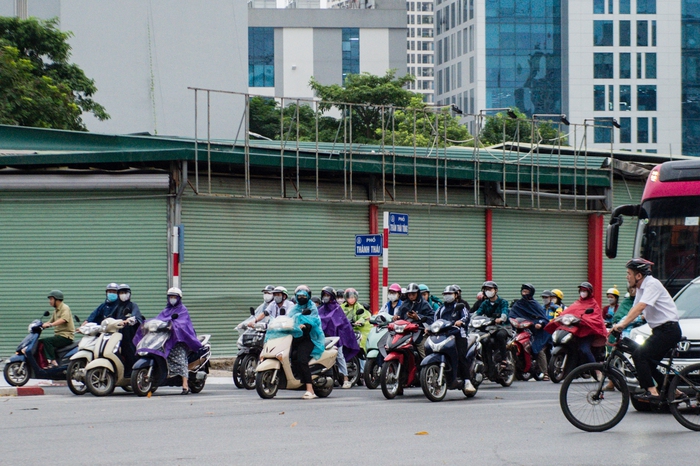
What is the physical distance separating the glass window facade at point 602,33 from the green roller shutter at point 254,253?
70.4m

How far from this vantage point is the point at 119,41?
48.6m

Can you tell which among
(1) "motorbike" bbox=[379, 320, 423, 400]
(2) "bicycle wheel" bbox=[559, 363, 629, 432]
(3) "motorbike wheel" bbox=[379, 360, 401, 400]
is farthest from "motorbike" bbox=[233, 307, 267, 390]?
(2) "bicycle wheel" bbox=[559, 363, 629, 432]

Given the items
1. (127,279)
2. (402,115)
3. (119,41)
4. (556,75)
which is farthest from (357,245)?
(556,75)

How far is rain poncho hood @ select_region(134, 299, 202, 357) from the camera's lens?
16031 millimetres

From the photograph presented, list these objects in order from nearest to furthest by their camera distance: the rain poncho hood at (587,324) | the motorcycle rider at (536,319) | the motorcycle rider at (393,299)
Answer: the rain poncho hood at (587,324) < the motorcycle rider at (393,299) < the motorcycle rider at (536,319)

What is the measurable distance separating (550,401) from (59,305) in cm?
854

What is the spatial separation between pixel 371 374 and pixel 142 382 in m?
3.75

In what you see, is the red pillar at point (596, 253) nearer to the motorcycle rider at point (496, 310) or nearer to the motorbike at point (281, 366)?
the motorcycle rider at point (496, 310)

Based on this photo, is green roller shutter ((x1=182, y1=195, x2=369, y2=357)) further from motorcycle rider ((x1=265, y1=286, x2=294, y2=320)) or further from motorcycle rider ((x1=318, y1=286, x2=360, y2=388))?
motorcycle rider ((x1=318, y1=286, x2=360, y2=388))

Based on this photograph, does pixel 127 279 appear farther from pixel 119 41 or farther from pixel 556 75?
pixel 556 75

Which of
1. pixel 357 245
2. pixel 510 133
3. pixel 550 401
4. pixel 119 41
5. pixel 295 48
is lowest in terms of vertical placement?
pixel 550 401

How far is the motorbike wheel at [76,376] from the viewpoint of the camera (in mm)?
16141

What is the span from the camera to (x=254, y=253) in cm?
2394

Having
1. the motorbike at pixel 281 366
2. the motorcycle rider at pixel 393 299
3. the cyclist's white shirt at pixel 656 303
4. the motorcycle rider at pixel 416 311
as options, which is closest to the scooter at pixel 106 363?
the motorbike at pixel 281 366
